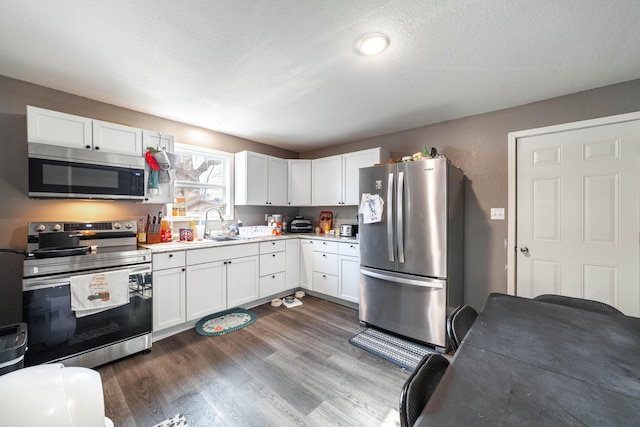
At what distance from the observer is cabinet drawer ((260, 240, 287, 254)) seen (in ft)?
10.7

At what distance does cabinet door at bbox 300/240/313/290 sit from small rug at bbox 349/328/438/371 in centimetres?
123

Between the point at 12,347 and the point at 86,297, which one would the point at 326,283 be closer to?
the point at 86,297

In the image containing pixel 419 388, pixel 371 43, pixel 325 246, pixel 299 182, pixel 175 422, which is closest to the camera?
pixel 419 388

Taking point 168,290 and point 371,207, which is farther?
point 371,207

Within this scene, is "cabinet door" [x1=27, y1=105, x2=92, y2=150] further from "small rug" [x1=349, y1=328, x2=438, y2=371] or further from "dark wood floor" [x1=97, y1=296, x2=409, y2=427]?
"small rug" [x1=349, y1=328, x2=438, y2=371]

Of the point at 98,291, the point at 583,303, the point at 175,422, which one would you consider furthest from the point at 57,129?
the point at 583,303

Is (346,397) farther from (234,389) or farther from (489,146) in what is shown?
(489,146)

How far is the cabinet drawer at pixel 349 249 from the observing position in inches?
123

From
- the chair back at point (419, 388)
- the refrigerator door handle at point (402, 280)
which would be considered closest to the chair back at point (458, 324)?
the chair back at point (419, 388)

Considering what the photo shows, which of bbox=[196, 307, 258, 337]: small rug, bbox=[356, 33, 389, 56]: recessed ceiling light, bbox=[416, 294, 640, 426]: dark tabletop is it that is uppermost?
bbox=[356, 33, 389, 56]: recessed ceiling light

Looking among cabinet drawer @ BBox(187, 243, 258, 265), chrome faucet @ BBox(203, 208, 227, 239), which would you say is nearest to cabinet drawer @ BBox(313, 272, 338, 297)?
cabinet drawer @ BBox(187, 243, 258, 265)

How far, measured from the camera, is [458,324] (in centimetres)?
125

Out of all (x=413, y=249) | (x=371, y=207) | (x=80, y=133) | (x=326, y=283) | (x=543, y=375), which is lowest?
(x=326, y=283)

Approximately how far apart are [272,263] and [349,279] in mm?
1084
